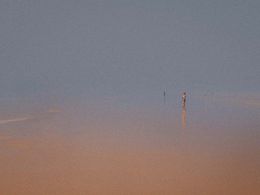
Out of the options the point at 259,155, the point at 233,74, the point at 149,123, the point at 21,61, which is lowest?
the point at 233,74

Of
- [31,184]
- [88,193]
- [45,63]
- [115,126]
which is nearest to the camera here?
[88,193]

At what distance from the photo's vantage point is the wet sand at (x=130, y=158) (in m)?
7.42

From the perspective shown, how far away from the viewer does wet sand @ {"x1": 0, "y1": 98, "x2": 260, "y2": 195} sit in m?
7.42

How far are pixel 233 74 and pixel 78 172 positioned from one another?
109 metres

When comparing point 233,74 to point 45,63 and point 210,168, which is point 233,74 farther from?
point 210,168

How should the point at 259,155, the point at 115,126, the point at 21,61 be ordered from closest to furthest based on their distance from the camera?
the point at 259,155
the point at 115,126
the point at 21,61

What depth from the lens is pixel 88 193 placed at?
704 cm

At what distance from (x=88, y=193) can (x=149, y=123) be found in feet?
31.8

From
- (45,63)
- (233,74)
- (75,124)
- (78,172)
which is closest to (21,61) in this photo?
(45,63)

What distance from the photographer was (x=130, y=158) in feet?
32.2

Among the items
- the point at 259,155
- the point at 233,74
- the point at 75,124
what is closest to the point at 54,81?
the point at 233,74

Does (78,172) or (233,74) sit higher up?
(78,172)

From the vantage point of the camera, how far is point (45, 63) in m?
106

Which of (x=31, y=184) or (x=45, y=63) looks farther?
(x=45, y=63)
